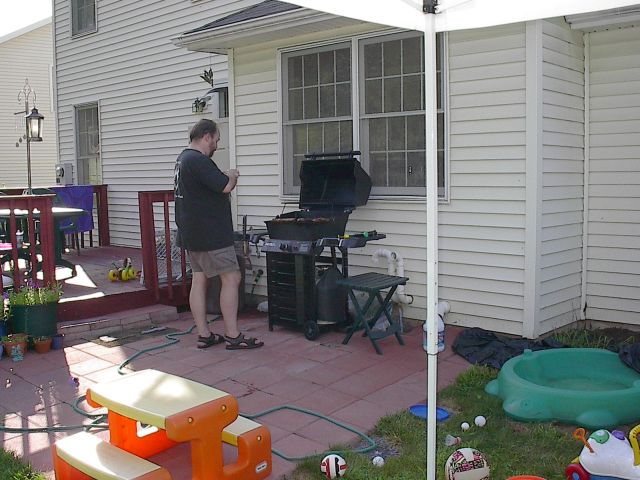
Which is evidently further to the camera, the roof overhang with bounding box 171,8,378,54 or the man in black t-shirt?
the roof overhang with bounding box 171,8,378,54

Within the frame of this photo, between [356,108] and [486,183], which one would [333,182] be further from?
[486,183]

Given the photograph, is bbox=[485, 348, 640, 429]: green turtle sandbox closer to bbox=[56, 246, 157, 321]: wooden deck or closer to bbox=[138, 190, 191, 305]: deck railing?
bbox=[138, 190, 191, 305]: deck railing

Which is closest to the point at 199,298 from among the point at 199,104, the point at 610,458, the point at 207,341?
the point at 207,341

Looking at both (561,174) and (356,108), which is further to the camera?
(356,108)

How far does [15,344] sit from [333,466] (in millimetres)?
3204

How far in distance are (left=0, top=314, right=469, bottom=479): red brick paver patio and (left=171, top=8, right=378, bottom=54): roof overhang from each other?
2.64m

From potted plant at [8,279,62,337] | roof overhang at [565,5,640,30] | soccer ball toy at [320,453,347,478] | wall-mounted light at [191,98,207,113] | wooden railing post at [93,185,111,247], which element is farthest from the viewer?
wooden railing post at [93,185,111,247]

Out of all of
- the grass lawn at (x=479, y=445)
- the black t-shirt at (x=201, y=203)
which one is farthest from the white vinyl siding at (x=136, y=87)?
the grass lawn at (x=479, y=445)

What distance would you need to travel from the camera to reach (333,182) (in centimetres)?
606

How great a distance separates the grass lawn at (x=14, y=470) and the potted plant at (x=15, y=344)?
6.35 feet

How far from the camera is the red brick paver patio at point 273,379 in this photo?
360cm

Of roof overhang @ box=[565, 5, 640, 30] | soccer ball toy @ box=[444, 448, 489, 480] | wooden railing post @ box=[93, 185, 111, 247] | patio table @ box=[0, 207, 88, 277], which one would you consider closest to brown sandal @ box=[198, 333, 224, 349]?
patio table @ box=[0, 207, 88, 277]

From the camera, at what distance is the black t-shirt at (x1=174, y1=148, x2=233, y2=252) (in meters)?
4.88

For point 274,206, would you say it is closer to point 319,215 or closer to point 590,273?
point 319,215
